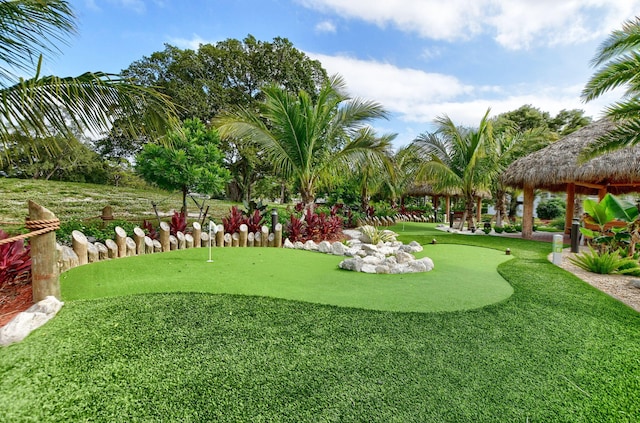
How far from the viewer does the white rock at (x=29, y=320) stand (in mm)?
2029

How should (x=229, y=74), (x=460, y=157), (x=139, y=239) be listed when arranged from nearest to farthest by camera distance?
(x=139, y=239) < (x=460, y=157) < (x=229, y=74)

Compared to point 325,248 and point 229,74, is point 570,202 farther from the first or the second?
point 229,74

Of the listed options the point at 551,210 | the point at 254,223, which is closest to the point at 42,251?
the point at 254,223

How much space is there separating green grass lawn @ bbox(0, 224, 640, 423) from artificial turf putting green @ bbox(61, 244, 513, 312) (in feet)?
0.83

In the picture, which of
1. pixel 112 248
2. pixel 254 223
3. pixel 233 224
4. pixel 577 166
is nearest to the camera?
pixel 112 248

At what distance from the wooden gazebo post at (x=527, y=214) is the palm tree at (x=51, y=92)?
1090 centimetres

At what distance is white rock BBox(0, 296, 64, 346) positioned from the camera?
6.66 ft

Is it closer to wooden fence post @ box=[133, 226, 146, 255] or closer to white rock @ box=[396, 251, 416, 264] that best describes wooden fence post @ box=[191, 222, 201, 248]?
wooden fence post @ box=[133, 226, 146, 255]

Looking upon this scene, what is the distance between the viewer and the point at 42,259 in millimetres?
2447

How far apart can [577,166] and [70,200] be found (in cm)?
1408

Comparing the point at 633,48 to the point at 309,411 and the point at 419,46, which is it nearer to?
the point at 419,46

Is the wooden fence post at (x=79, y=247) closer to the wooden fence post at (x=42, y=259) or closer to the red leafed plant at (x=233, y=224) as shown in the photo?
the wooden fence post at (x=42, y=259)

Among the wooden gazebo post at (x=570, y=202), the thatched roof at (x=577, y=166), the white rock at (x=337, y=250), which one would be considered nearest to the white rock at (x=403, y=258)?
the white rock at (x=337, y=250)

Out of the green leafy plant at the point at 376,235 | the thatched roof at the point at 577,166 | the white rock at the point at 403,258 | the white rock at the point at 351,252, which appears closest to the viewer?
the white rock at the point at 403,258
